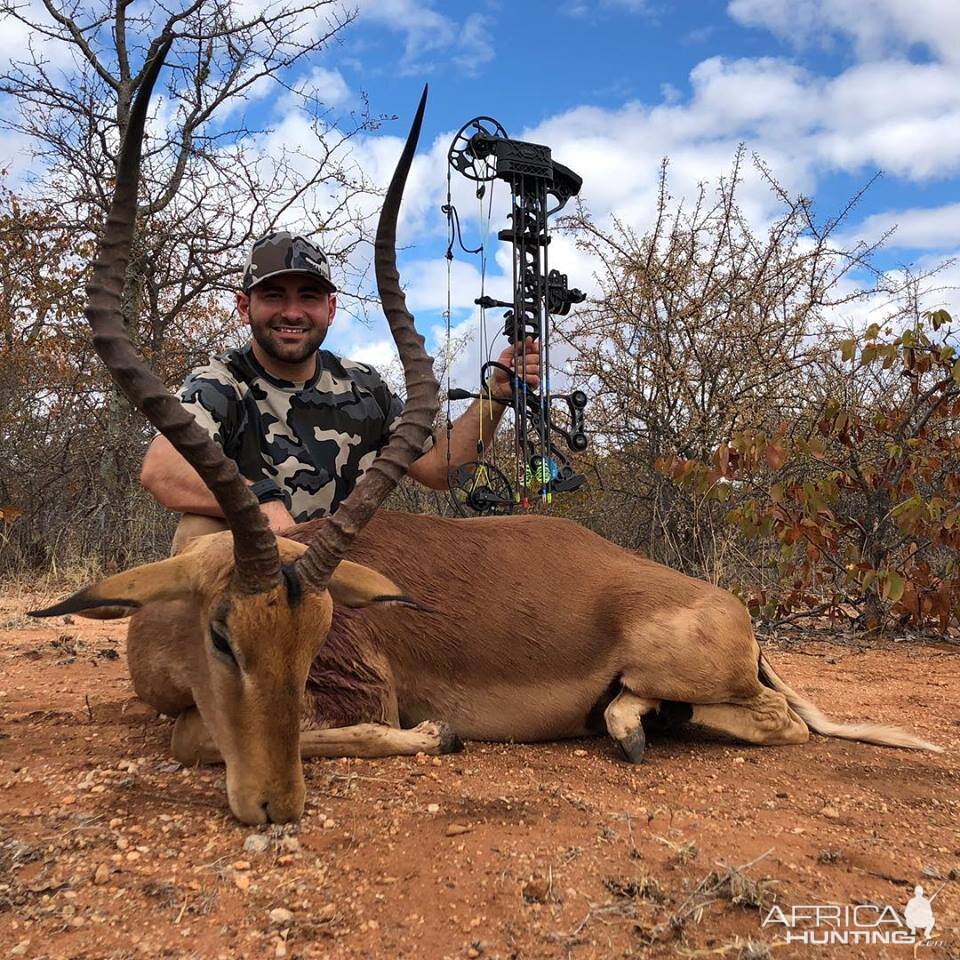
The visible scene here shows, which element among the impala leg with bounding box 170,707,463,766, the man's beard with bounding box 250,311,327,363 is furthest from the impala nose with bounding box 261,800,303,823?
the man's beard with bounding box 250,311,327,363

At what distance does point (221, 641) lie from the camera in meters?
3.06

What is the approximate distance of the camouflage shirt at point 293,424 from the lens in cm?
484

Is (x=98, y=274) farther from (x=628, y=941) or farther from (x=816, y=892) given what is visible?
(x=816, y=892)

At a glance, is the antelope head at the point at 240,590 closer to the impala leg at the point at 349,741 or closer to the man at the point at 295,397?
the impala leg at the point at 349,741

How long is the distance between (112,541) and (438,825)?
8945 millimetres

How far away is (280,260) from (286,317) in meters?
0.35

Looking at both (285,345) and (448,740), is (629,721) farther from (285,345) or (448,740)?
(285,345)

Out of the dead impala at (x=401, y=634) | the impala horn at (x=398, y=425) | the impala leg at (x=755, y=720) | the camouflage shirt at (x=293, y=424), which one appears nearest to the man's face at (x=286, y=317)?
the camouflage shirt at (x=293, y=424)

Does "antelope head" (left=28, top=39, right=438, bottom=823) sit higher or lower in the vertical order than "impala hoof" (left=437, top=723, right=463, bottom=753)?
higher

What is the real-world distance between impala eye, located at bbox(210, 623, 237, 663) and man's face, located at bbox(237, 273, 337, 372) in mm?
2443

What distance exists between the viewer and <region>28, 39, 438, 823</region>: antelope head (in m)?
2.86

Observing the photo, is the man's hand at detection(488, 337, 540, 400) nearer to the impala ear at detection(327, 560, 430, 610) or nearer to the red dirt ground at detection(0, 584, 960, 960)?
the impala ear at detection(327, 560, 430, 610)

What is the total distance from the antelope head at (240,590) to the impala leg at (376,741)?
59cm

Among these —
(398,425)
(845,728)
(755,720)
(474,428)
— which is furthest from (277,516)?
(845,728)
